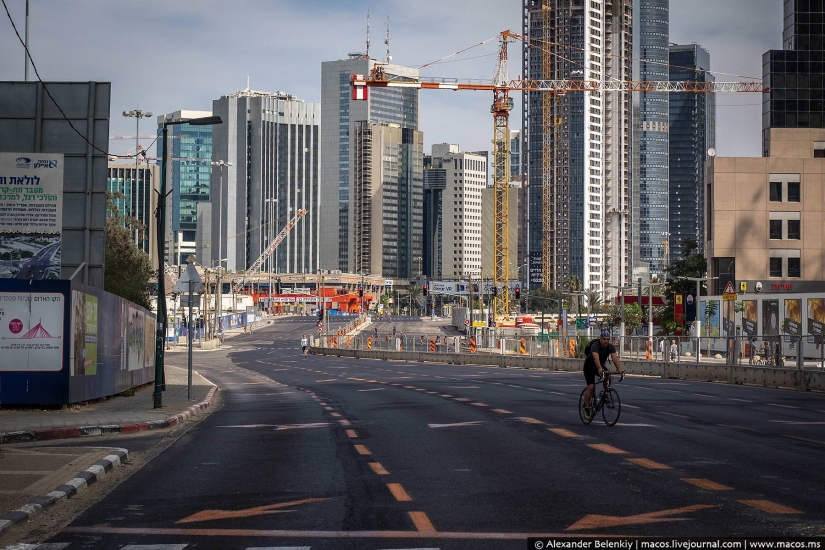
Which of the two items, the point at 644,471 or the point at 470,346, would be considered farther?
the point at 470,346

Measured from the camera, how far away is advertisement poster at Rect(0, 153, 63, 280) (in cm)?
2827

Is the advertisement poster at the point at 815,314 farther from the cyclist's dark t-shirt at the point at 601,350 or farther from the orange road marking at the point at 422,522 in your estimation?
the orange road marking at the point at 422,522

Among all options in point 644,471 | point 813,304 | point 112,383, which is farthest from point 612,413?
point 813,304

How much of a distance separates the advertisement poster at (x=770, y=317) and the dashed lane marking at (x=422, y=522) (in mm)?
68304

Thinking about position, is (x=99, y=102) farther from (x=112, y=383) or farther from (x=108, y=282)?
(x=108, y=282)

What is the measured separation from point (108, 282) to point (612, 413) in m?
37.9

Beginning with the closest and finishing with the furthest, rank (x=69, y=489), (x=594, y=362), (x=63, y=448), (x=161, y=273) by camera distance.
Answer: (x=69, y=489) → (x=63, y=448) → (x=594, y=362) → (x=161, y=273)

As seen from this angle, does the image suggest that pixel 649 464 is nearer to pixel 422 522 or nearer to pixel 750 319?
pixel 422 522

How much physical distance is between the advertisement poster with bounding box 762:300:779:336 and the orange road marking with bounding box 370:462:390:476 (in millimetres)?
64693

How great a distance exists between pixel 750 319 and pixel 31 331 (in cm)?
6527

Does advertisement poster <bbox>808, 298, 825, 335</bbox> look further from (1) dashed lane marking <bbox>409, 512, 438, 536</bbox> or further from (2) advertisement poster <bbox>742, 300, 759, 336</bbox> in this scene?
(1) dashed lane marking <bbox>409, 512, 438, 536</bbox>

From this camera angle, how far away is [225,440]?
1861 centimetres

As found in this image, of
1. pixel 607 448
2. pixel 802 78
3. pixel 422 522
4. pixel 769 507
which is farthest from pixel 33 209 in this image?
pixel 802 78

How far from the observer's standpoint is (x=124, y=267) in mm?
59719
